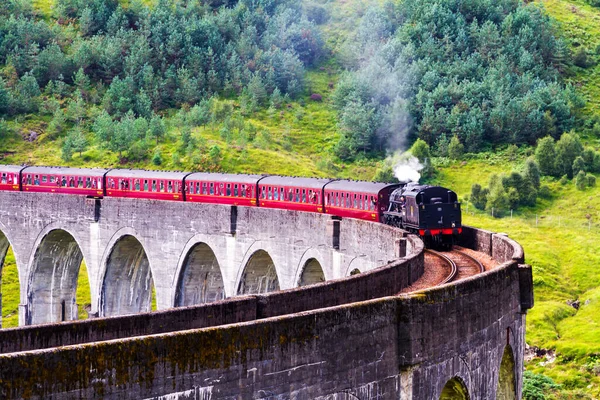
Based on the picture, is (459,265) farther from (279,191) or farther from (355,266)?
(279,191)

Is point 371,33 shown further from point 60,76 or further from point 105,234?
point 105,234

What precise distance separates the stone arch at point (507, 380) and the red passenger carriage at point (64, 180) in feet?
89.3

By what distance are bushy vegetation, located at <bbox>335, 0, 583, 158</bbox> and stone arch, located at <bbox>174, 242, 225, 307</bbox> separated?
1530 inches

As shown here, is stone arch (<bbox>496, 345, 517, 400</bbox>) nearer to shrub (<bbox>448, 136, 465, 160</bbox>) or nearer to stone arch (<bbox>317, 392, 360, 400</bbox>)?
stone arch (<bbox>317, 392, 360, 400</bbox>)

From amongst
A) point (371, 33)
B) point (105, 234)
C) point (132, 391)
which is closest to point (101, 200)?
point (105, 234)

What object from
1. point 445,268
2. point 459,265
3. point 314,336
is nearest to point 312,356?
point 314,336

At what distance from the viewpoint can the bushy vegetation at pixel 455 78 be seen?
73.8 meters

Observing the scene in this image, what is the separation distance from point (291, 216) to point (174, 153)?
130 ft

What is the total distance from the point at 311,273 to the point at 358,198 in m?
2.84

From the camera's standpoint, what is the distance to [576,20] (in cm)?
9331

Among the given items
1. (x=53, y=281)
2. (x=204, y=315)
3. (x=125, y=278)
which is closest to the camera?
(x=204, y=315)

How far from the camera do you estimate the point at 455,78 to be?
79000mm

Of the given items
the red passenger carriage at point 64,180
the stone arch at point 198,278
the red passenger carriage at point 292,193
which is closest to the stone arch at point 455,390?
the red passenger carriage at point 292,193

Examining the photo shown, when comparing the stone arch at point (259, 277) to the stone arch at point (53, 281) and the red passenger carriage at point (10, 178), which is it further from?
the red passenger carriage at point (10, 178)
